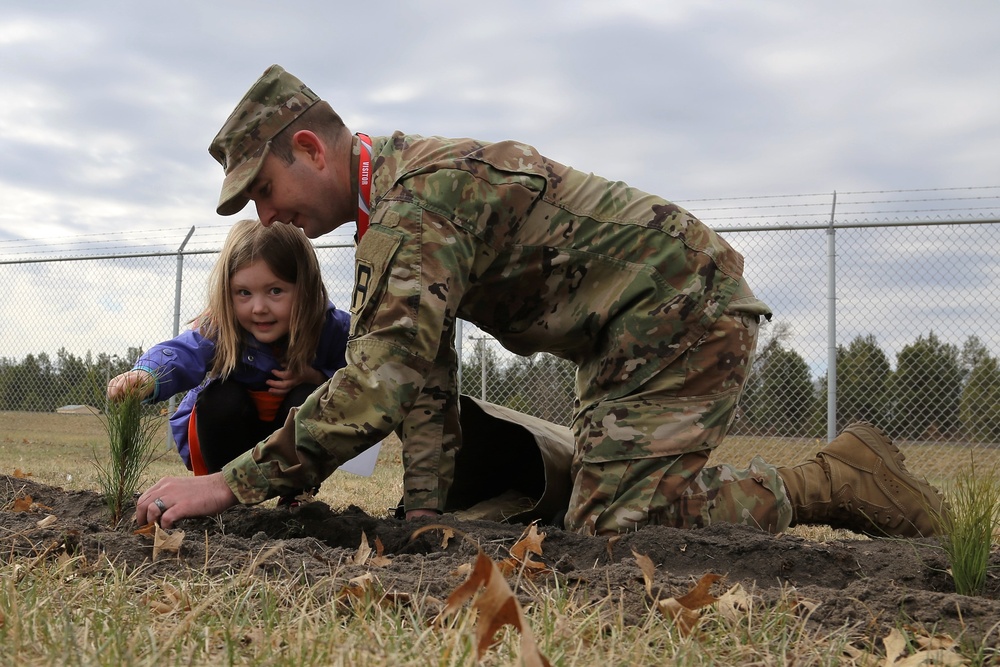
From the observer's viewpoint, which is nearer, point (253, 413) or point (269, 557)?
point (269, 557)

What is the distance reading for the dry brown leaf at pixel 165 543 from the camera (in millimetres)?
1962

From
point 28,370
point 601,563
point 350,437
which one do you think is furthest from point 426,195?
point 28,370

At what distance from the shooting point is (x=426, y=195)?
2.37m

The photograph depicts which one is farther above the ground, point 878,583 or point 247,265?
point 247,265

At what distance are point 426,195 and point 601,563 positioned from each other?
3.62 ft

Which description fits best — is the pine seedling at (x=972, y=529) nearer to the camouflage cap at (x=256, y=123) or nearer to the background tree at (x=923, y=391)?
the camouflage cap at (x=256, y=123)

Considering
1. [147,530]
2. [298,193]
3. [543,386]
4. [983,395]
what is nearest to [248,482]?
[147,530]

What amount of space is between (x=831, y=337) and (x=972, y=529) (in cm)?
526

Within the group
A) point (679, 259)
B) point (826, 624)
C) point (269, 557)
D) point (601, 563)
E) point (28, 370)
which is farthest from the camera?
point (28, 370)

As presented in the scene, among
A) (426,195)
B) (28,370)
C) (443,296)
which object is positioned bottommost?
(28,370)

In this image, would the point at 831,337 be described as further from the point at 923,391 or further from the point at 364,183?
the point at 364,183

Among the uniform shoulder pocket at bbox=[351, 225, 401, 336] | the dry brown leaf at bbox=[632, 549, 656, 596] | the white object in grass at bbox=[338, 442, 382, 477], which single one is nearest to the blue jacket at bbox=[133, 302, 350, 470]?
the white object in grass at bbox=[338, 442, 382, 477]

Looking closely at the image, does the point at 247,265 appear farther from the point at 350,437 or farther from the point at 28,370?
the point at 28,370

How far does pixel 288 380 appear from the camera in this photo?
337 centimetres
